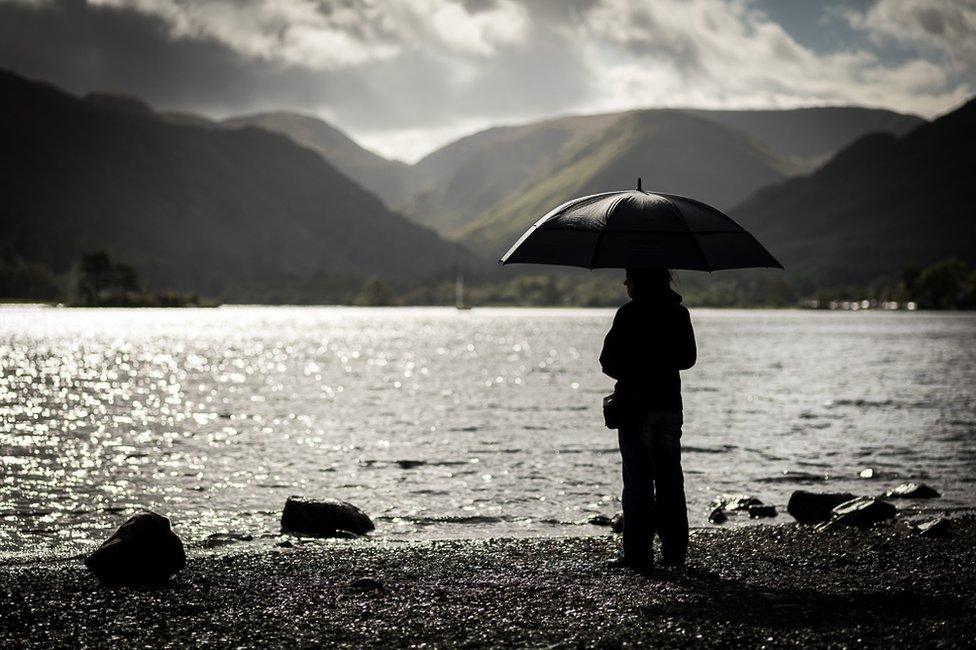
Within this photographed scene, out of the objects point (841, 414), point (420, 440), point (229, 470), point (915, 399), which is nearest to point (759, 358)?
point (915, 399)

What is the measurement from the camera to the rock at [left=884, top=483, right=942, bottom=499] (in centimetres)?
2325

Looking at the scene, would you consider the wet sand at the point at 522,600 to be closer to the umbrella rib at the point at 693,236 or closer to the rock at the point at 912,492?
the umbrella rib at the point at 693,236

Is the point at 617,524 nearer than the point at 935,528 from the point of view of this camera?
No

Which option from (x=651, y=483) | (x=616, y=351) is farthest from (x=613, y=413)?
(x=651, y=483)

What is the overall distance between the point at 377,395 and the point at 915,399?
3462cm

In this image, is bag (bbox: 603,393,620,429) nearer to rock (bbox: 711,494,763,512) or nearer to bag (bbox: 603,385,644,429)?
bag (bbox: 603,385,644,429)

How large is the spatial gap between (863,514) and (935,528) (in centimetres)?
186

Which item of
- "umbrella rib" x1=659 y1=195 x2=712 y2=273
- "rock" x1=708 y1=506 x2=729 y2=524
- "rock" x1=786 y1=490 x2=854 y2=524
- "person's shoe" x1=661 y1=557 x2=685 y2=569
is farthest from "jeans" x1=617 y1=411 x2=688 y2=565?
"rock" x1=786 y1=490 x2=854 y2=524

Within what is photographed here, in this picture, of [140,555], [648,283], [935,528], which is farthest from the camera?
[935,528]

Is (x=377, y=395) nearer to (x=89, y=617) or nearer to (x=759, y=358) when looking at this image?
(x=89, y=617)

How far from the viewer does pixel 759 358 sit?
102250 mm

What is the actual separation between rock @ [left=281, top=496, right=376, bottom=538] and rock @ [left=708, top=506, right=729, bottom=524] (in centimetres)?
774

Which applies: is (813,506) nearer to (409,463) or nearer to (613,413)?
(613,413)

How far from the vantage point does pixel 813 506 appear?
779 inches
